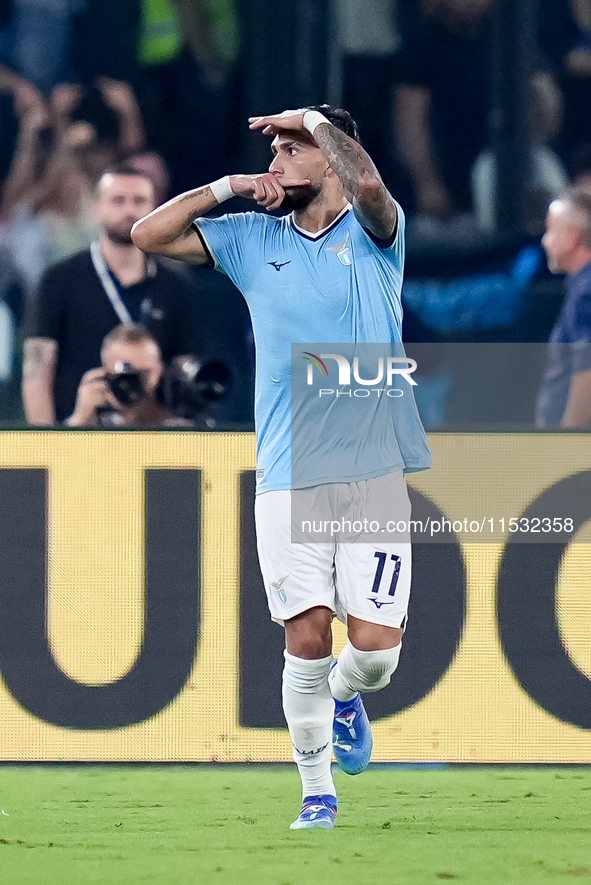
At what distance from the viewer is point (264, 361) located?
3.91 metres

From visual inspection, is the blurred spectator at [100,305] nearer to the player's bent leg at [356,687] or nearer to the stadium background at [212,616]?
the stadium background at [212,616]

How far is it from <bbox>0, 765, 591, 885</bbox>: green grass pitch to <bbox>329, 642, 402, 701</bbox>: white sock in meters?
0.37

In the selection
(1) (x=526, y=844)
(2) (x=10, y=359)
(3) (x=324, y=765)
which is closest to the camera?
(1) (x=526, y=844)

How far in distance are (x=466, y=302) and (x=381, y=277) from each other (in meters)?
1.00

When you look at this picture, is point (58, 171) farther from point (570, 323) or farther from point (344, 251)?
point (570, 323)

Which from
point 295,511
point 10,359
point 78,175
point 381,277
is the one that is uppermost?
point 78,175

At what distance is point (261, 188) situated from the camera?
3.66m

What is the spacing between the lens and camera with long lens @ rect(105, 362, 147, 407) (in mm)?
4785

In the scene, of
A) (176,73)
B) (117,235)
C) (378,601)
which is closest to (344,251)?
(378,601)

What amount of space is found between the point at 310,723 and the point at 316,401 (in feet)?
3.07

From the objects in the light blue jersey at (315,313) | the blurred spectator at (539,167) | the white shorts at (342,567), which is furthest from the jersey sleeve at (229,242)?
the blurred spectator at (539,167)

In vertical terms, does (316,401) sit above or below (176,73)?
below

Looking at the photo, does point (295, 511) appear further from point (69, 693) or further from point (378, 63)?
point (378, 63)

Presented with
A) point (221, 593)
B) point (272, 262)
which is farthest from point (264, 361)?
point (221, 593)
